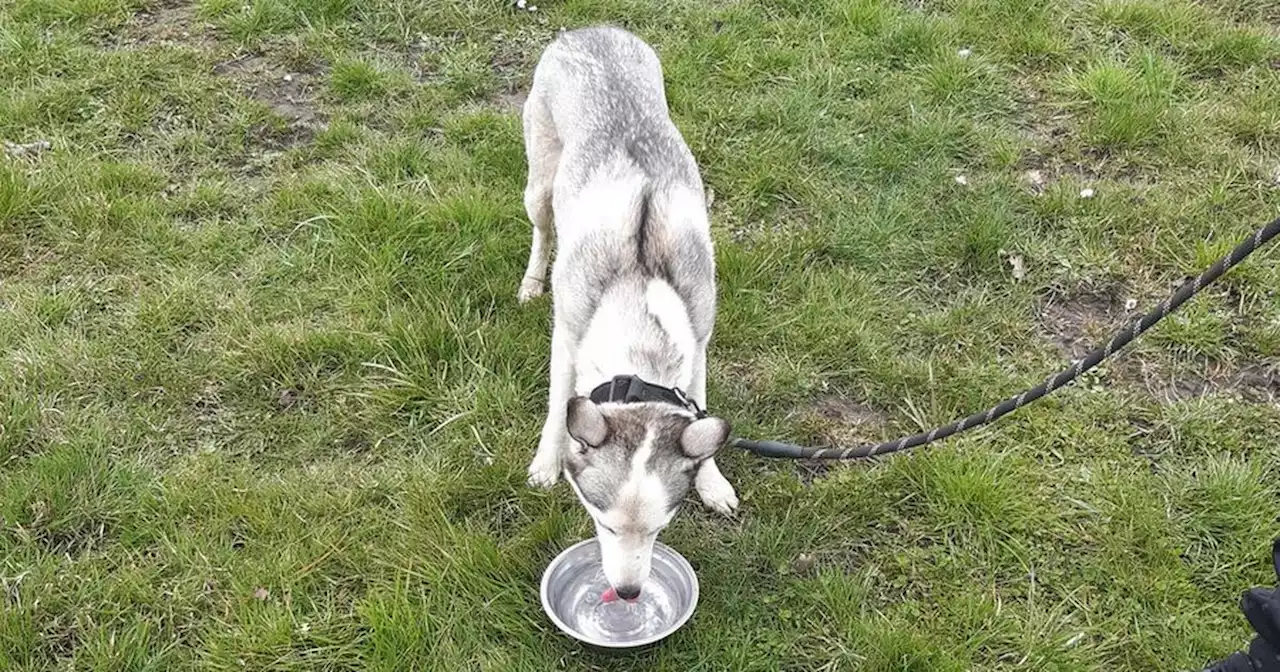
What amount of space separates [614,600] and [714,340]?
4.65 feet

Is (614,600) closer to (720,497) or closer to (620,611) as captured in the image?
(620,611)

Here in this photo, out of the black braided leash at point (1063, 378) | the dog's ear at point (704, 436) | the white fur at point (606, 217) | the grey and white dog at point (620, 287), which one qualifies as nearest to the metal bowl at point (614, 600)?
the grey and white dog at point (620, 287)

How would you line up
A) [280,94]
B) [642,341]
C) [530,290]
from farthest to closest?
1. [280,94]
2. [530,290]
3. [642,341]

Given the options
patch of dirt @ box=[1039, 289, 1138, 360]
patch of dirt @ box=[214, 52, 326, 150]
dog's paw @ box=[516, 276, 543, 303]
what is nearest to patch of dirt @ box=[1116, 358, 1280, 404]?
patch of dirt @ box=[1039, 289, 1138, 360]

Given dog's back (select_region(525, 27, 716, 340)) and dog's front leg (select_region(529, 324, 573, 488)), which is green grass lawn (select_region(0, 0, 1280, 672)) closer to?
dog's front leg (select_region(529, 324, 573, 488))

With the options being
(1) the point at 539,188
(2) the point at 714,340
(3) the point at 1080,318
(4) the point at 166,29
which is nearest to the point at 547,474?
(2) the point at 714,340

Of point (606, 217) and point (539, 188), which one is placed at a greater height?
point (606, 217)

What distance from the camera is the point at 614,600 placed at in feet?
12.3

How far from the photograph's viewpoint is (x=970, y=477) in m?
4.09

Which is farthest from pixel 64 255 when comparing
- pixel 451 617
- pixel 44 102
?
pixel 451 617

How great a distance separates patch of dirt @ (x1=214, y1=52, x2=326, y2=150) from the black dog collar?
325 cm

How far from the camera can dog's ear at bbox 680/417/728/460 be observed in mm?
3217

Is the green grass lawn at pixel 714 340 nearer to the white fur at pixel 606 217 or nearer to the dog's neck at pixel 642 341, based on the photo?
the white fur at pixel 606 217

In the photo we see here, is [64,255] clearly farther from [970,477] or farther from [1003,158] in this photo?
[1003,158]
